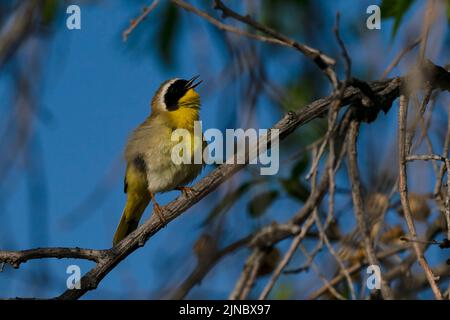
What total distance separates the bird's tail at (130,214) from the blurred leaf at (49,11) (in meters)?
1.44

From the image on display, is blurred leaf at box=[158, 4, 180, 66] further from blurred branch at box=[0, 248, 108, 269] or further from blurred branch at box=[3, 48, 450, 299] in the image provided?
blurred branch at box=[0, 248, 108, 269]

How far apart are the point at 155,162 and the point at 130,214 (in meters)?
0.48

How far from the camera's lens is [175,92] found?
17.8 ft

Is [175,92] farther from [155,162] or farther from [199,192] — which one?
[199,192]

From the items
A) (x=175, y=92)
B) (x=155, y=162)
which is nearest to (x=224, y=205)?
(x=155, y=162)

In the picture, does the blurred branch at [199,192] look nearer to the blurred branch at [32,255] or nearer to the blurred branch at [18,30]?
the blurred branch at [32,255]

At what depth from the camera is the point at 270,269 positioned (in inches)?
177

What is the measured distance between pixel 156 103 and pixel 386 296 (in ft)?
9.46

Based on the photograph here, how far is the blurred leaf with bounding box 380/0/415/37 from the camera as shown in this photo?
3027 millimetres

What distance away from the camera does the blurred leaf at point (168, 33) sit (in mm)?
4293

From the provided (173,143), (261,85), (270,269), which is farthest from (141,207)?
(261,85)

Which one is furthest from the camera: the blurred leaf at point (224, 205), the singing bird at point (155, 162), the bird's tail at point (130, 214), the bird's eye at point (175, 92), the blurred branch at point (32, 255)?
the bird's eye at point (175, 92)

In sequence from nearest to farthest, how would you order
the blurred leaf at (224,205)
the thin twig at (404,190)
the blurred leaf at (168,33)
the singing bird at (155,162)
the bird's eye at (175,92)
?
the thin twig at (404,190) → the blurred leaf at (224,205) → the blurred leaf at (168,33) → the singing bird at (155,162) → the bird's eye at (175,92)

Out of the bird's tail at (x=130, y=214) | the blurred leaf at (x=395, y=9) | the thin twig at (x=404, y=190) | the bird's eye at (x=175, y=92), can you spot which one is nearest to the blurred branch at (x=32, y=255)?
the thin twig at (x=404, y=190)
